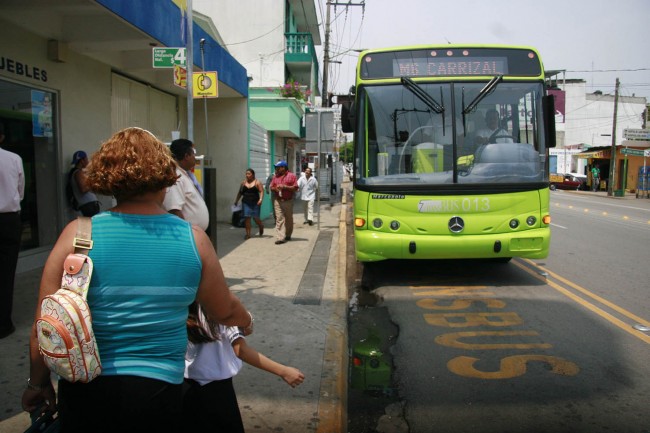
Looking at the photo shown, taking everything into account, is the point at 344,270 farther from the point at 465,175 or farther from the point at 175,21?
the point at 175,21

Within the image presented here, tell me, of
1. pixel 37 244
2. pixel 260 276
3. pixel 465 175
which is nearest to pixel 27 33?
pixel 37 244

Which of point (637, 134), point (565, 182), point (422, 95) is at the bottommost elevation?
point (565, 182)

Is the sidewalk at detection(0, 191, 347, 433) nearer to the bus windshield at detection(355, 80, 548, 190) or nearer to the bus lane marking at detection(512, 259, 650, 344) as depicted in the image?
the bus windshield at detection(355, 80, 548, 190)

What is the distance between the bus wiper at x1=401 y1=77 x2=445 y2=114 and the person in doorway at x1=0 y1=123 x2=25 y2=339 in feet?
16.0

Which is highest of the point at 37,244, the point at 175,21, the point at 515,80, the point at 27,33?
the point at 175,21

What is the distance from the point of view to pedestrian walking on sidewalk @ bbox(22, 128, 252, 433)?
1.74 m

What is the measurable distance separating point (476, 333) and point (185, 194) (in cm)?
319

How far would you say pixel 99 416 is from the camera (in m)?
1.75

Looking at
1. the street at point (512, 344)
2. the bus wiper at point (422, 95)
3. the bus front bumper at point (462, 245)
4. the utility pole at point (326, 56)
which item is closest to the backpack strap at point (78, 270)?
the street at point (512, 344)

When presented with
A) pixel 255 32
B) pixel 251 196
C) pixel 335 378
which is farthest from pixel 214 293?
pixel 255 32

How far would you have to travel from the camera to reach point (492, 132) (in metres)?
7.26

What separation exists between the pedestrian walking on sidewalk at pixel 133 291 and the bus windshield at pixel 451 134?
18.3 feet

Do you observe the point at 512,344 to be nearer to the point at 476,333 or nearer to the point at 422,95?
the point at 476,333

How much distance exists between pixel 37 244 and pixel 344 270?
180 inches
